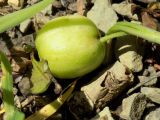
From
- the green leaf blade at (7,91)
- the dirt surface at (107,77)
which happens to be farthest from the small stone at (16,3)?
the green leaf blade at (7,91)

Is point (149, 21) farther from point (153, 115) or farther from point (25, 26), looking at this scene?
point (25, 26)

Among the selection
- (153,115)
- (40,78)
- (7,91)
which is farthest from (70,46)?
(153,115)

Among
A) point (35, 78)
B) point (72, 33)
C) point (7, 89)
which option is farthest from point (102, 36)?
point (7, 89)

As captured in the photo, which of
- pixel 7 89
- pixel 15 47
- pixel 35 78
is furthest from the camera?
pixel 15 47

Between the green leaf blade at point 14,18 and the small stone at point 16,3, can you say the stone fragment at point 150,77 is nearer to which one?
the green leaf blade at point 14,18

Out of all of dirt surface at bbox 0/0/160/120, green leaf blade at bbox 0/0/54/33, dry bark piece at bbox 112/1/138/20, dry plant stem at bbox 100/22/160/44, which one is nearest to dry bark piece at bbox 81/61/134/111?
dirt surface at bbox 0/0/160/120

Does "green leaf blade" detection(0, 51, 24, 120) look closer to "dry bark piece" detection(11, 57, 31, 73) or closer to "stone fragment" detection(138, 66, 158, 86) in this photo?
"dry bark piece" detection(11, 57, 31, 73)

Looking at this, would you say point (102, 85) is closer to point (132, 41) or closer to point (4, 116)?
point (132, 41)
